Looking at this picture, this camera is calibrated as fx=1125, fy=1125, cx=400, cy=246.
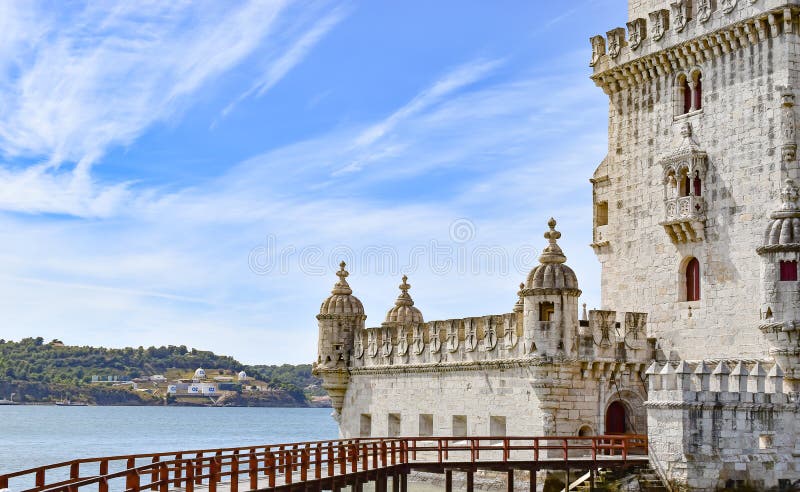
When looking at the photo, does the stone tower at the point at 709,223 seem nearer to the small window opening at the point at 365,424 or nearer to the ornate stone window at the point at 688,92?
the ornate stone window at the point at 688,92

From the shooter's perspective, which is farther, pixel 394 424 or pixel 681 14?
pixel 394 424

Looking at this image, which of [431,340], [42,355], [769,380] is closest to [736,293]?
[769,380]

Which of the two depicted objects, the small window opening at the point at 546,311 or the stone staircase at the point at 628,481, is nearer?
the stone staircase at the point at 628,481

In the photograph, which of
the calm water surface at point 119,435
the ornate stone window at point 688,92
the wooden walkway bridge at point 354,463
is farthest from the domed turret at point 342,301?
the calm water surface at point 119,435

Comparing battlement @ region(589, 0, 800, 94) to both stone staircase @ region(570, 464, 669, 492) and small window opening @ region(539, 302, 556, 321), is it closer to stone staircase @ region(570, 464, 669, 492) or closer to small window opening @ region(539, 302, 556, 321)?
small window opening @ region(539, 302, 556, 321)

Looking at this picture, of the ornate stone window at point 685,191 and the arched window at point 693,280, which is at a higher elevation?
the ornate stone window at point 685,191

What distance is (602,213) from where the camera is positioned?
3894 cm

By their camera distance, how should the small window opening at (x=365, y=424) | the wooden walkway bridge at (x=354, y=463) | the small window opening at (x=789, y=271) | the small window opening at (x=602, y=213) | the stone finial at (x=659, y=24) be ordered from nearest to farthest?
the wooden walkway bridge at (x=354, y=463), the small window opening at (x=789, y=271), the stone finial at (x=659, y=24), the small window opening at (x=602, y=213), the small window opening at (x=365, y=424)

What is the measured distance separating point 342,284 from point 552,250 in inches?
551

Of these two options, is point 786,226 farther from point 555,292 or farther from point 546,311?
point 546,311

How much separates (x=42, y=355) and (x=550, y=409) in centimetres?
15682

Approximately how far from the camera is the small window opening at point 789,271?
3070 cm

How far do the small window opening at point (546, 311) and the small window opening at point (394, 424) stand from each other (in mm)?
10098

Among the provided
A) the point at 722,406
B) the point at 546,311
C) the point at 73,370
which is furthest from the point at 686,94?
the point at 73,370
